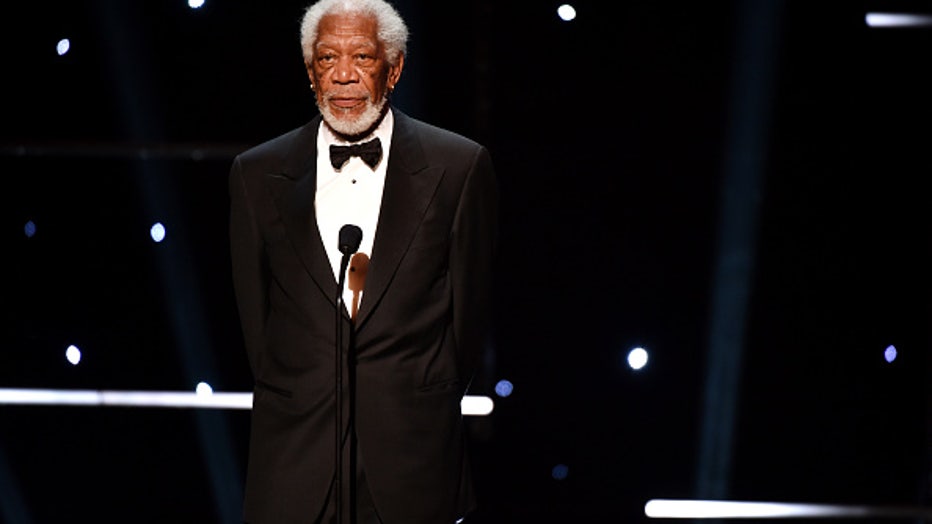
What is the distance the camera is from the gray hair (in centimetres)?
246

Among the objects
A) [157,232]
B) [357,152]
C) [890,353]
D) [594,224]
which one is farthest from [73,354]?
[890,353]

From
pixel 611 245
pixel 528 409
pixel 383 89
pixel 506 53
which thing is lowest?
pixel 528 409

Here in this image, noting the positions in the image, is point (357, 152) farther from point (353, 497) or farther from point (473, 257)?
point (353, 497)

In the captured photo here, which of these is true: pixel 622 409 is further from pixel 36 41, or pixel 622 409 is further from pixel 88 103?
pixel 36 41

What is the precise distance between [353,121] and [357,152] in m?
0.06

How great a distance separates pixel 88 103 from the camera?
3.69 meters

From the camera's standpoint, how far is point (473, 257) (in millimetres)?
2555

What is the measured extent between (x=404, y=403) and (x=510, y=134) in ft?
4.52

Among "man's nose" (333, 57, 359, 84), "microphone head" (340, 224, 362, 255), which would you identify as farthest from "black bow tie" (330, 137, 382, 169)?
"microphone head" (340, 224, 362, 255)

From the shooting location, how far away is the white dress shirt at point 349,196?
242cm

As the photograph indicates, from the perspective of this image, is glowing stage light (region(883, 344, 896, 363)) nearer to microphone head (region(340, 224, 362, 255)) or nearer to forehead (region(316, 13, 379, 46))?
forehead (region(316, 13, 379, 46))

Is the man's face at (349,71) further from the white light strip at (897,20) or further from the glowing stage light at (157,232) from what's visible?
the white light strip at (897,20)

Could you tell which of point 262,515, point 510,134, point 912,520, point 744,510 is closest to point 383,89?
point 262,515

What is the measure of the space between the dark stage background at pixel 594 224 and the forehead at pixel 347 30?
1.12 m
